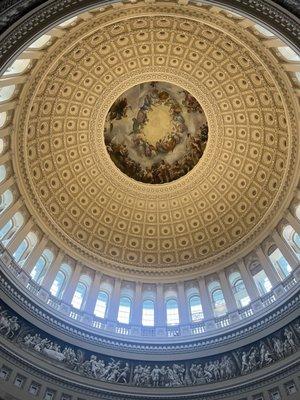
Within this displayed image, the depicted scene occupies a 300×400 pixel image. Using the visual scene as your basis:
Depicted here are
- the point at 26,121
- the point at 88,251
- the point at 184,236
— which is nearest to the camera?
the point at 26,121

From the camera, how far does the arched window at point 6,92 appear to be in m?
23.2

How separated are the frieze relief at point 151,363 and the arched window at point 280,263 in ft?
13.6

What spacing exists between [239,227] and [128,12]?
15930 mm

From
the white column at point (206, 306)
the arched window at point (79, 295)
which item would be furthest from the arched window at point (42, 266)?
the white column at point (206, 306)

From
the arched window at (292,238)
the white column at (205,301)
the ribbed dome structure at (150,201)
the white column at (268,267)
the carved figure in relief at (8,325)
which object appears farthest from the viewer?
the white column at (205,301)

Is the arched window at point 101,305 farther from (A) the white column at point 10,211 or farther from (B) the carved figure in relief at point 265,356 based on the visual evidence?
(B) the carved figure in relief at point 265,356

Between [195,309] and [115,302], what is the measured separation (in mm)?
5178

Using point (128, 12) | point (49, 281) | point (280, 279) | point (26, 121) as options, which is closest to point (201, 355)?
point (280, 279)

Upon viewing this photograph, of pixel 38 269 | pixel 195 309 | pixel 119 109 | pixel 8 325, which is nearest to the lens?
pixel 8 325

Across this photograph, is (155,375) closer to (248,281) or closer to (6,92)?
(248,281)

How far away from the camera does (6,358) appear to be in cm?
2005

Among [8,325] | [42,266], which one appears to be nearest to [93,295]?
[42,266]

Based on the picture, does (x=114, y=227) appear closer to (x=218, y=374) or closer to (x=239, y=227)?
(x=239, y=227)

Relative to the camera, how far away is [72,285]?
27.4m
